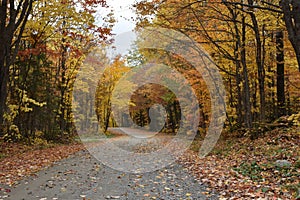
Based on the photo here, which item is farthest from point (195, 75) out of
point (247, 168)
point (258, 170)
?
point (258, 170)

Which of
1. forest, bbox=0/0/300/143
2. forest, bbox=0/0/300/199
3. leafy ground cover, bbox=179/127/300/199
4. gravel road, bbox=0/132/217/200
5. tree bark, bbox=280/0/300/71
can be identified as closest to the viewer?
tree bark, bbox=280/0/300/71

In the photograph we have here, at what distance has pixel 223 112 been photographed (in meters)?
17.2

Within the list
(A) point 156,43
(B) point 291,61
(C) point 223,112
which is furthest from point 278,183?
(A) point 156,43

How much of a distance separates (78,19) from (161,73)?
13513 millimetres

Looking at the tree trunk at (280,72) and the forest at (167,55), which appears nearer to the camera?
the forest at (167,55)

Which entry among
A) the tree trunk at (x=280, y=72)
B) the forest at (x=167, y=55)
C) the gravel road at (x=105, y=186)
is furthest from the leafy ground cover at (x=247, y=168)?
the tree trunk at (x=280, y=72)

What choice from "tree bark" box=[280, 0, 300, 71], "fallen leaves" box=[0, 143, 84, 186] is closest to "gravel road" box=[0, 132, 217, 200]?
"fallen leaves" box=[0, 143, 84, 186]

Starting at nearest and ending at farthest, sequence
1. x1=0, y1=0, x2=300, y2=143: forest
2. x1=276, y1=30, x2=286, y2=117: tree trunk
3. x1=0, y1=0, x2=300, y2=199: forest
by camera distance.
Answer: x1=0, y1=0, x2=300, y2=199: forest, x1=0, y1=0, x2=300, y2=143: forest, x1=276, y1=30, x2=286, y2=117: tree trunk

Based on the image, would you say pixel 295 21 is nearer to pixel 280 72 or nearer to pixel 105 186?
pixel 105 186

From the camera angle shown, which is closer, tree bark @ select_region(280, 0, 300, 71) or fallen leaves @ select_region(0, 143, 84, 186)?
tree bark @ select_region(280, 0, 300, 71)

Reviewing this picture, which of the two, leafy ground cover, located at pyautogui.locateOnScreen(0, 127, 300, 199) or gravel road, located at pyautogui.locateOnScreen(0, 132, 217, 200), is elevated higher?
leafy ground cover, located at pyautogui.locateOnScreen(0, 127, 300, 199)

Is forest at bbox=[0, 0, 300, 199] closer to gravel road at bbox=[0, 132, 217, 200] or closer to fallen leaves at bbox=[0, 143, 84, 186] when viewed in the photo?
fallen leaves at bbox=[0, 143, 84, 186]

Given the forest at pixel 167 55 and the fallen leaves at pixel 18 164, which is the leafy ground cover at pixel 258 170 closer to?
the forest at pixel 167 55

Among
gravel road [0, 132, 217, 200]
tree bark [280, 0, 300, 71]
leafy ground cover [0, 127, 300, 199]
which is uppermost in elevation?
tree bark [280, 0, 300, 71]
